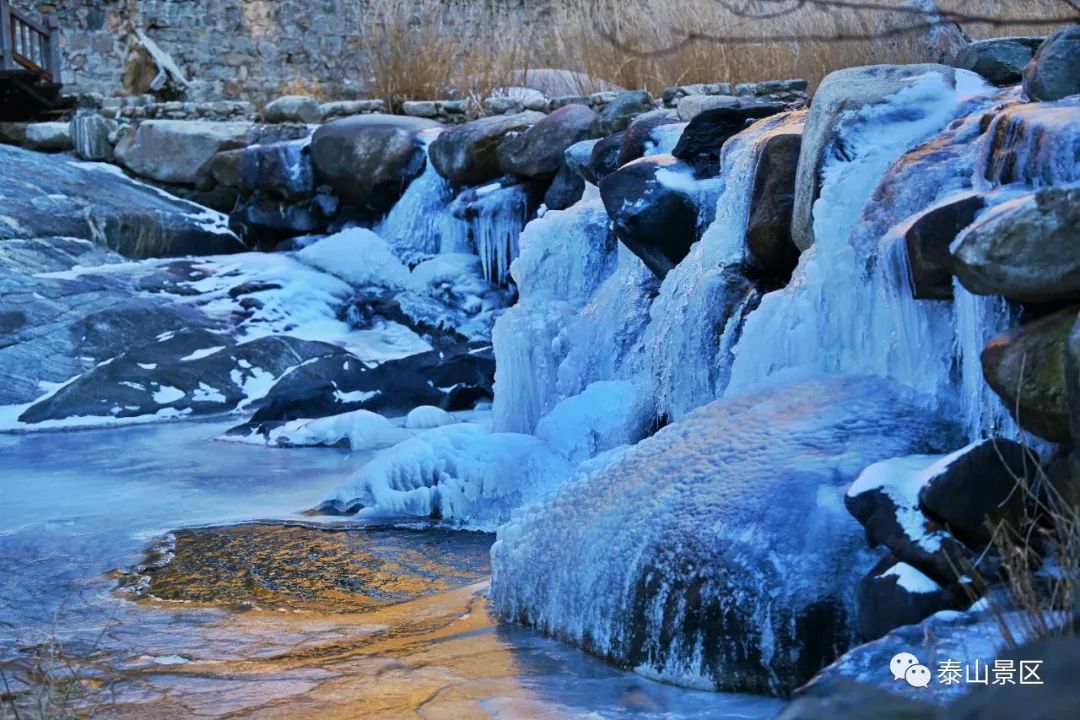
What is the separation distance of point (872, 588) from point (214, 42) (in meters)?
14.3

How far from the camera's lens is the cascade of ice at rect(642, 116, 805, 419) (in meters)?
5.20

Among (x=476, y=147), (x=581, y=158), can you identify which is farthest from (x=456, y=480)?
(x=476, y=147)

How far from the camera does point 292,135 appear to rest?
11.5 metres

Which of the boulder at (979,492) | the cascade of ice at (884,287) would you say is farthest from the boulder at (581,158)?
the boulder at (979,492)

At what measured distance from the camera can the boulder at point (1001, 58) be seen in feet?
17.3

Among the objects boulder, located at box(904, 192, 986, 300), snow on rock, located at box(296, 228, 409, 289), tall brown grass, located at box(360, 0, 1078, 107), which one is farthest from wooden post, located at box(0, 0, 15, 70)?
boulder, located at box(904, 192, 986, 300)

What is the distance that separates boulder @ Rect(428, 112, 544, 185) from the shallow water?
464cm

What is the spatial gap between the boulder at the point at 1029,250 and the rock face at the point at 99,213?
8112 millimetres

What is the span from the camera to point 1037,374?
2.91m

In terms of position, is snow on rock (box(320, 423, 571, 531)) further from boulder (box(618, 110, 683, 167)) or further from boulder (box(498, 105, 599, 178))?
boulder (box(498, 105, 599, 178))

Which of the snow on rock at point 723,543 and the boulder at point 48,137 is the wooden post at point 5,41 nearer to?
the boulder at point 48,137

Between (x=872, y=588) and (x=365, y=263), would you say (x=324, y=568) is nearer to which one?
(x=872, y=588)

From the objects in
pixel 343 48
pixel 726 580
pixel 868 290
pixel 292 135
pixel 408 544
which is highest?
pixel 343 48

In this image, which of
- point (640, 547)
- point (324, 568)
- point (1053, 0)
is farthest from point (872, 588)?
point (1053, 0)
